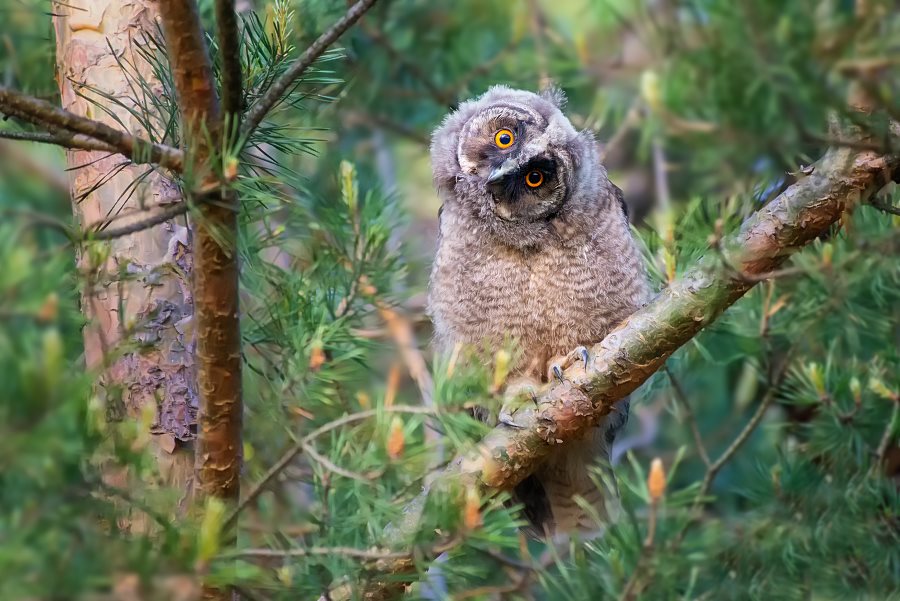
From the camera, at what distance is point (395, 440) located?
1.63 m

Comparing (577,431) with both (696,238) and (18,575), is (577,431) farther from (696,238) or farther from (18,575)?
(18,575)

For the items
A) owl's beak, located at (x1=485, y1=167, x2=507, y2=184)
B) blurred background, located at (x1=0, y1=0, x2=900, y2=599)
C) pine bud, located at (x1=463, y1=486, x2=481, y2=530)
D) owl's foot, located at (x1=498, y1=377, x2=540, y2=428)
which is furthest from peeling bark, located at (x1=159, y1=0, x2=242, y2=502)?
owl's beak, located at (x1=485, y1=167, x2=507, y2=184)

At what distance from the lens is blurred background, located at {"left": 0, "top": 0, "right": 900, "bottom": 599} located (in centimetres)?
130

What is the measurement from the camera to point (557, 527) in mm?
3381

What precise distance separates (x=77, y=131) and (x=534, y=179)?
1.91 metres

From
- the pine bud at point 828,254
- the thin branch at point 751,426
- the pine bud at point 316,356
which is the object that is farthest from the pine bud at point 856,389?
the pine bud at point 316,356

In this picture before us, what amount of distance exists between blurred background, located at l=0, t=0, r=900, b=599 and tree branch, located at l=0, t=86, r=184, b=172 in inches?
6.0

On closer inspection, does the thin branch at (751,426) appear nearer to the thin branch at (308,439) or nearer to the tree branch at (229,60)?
the thin branch at (308,439)

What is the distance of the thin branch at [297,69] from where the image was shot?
1.68 meters

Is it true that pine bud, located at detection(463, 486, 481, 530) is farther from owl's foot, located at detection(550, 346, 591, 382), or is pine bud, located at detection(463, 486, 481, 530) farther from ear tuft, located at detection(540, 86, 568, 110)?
ear tuft, located at detection(540, 86, 568, 110)

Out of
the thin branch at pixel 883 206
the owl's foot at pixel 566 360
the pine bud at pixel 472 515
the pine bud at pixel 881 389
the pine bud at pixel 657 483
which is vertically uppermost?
the thin branch at pixel 883 206

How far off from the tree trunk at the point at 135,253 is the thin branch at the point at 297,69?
0.65 meters

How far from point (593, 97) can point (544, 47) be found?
1.13ft

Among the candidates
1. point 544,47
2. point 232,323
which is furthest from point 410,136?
point 232,323
